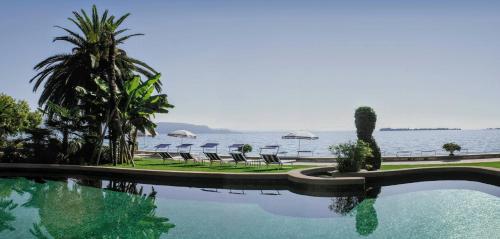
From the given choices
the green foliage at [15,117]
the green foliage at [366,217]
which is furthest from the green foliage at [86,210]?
the green foliage at [15,117]

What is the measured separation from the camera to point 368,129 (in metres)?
19.0

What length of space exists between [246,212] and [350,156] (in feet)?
22.8

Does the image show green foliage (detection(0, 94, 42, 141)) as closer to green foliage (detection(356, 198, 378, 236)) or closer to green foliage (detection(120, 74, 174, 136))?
green foliage (detection(120, 74, 174, 136))

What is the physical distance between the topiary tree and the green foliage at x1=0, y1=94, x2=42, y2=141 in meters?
21.1

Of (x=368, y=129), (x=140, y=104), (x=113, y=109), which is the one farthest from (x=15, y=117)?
(x=368, y=129)

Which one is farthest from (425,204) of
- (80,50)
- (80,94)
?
(80,50)

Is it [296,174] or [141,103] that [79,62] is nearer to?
[141,103]

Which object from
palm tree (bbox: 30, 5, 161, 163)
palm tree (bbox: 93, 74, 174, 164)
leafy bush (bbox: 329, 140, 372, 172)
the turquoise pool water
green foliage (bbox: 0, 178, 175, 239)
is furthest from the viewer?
palm tree (bbox: 30, 5, 161, 163)

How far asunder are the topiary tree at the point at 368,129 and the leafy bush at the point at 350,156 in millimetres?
1374

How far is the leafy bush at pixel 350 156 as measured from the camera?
673 inches

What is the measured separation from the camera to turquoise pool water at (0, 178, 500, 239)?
391 inches

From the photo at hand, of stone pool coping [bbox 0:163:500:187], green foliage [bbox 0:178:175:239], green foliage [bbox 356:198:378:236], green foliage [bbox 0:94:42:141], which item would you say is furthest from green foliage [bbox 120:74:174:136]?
green foliage [bbox 356:198:378:236]

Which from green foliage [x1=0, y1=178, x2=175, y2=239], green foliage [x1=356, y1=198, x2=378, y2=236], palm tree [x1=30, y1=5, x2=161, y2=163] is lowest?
green foliage [x1=0, y1=178, x2=175, y2=239]

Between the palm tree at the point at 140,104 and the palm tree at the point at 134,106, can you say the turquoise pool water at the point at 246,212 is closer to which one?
the palm tree at the point at 134,106
